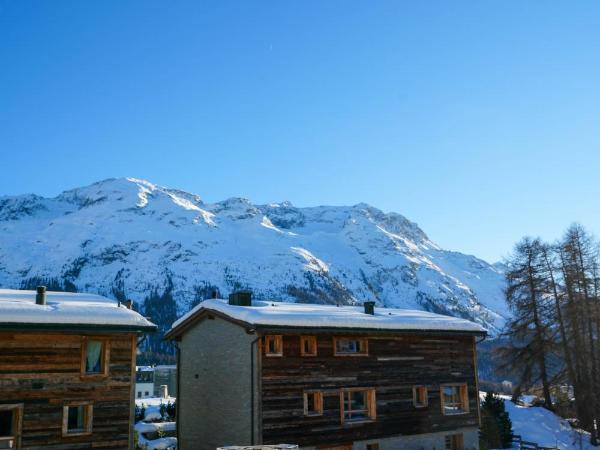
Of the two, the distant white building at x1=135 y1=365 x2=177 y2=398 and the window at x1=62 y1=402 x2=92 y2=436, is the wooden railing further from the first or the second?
the distant white building at x1=135 y1=365 x2=177 y2=398

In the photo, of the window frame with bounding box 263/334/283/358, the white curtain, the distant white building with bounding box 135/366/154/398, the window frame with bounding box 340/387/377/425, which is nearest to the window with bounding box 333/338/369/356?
the window frame with bounding box 340/387/377/425

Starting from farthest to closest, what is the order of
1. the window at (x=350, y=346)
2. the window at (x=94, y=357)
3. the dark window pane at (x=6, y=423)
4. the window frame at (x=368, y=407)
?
the window at (x=350, y=346)
the window frame at (x=368, y=407)
the window at (x=94, y=357)
the dark window pane at (x=6, y=423)

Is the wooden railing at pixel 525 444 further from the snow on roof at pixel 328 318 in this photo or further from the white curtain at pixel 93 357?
the white curtain at pixel 93 357

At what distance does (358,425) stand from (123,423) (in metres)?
11.0

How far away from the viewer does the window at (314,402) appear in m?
27.3

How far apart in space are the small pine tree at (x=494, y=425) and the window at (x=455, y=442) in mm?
2922

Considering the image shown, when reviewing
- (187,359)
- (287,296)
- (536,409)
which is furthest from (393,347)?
(287,296)

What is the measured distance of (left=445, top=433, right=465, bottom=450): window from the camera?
32.1m

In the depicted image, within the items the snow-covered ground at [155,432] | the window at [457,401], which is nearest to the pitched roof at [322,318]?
the window at [457,401]

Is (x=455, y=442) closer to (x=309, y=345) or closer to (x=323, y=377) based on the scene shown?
(x=323, y=377)

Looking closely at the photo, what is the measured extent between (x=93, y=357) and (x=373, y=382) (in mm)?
13300

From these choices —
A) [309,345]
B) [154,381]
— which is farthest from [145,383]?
[309,345]

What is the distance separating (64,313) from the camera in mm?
21922

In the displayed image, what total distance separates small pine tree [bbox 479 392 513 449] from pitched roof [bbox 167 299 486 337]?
7090mm
